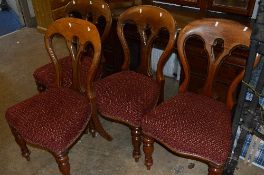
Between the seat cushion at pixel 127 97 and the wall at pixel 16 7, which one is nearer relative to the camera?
the seat cushion at pixel 127 97

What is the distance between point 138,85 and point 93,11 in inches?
27.0

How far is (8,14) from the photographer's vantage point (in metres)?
4.25

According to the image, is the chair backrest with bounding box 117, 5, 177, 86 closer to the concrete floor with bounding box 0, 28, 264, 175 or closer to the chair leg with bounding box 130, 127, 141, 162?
the chair leg with bounding box 130, 127, 141, 162

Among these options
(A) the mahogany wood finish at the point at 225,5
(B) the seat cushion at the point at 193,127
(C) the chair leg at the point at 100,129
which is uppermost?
(A) the mahogany wood finish at the point at 225,5

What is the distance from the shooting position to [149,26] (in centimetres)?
166

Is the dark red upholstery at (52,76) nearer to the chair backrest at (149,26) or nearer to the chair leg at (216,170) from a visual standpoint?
the chair backrest at (149,26)

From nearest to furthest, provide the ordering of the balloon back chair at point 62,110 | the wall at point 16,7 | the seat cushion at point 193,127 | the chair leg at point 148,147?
the seat cushion at point 193,127
the balloon back chair at point 62,110
the chair leg at point 148,147
the wall at point 16,7

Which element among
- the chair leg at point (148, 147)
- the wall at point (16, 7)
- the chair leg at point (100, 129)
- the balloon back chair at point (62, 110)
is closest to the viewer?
the balloon back chair at point (62, 110)

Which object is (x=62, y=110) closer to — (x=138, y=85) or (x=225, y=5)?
(x=138, y=85)

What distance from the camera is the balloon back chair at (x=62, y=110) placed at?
1372 mm

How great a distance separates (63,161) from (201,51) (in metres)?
1.09

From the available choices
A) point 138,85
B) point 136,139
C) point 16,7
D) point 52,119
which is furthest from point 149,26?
point 16,7

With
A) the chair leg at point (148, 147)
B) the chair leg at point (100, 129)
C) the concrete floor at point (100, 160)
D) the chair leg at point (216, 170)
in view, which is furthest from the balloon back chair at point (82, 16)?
the chair leg at point (216, 170)

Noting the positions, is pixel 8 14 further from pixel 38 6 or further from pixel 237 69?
pixel 237 69
